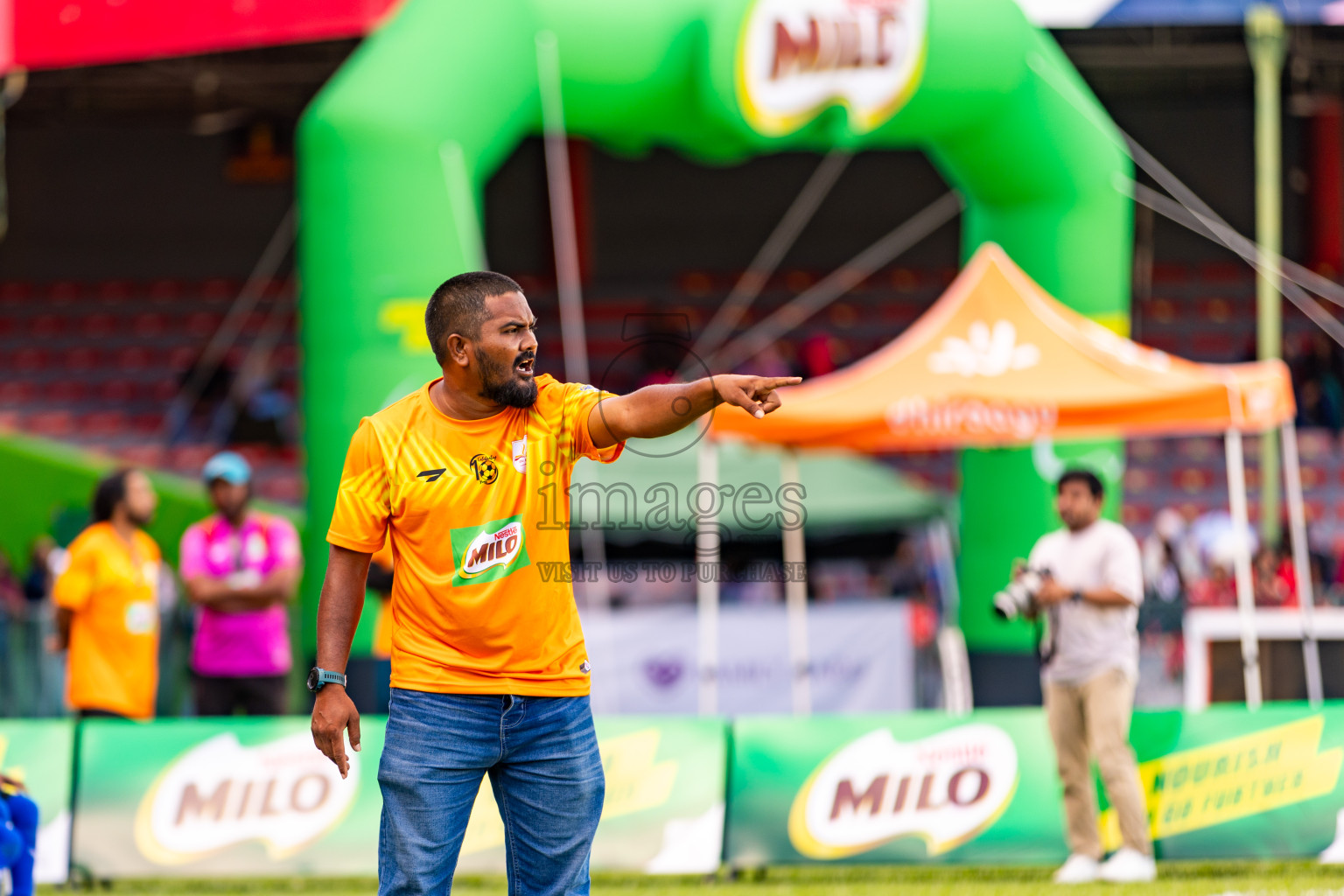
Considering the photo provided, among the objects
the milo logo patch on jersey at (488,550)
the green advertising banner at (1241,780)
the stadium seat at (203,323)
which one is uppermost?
the stadium seat at (203,323)

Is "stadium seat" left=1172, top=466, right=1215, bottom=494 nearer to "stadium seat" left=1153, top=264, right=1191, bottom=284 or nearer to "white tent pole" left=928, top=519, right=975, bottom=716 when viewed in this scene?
"stadium seat" left=1153, top=264, right=1191, bottom=284

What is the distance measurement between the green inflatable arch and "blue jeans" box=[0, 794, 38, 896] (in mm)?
4940

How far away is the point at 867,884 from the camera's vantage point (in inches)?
262

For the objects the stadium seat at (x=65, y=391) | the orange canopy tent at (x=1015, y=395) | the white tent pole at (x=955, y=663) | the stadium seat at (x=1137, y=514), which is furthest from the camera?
the stadium seat at (x=65, y=391)

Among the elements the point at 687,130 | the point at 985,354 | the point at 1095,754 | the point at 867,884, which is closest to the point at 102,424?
the point at 687,130

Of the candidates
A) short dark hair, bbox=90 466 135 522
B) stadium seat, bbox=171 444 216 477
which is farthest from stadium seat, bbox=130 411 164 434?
short dark hair, bbox=90 466 135 522

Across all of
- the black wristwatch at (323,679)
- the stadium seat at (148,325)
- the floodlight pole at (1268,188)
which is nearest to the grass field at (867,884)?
the black wristwatch at (323,679)

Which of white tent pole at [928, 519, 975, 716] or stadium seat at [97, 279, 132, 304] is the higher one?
stadium seat at [97, 279, 132, 304]

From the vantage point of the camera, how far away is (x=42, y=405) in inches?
789

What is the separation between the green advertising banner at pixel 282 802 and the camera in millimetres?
6820

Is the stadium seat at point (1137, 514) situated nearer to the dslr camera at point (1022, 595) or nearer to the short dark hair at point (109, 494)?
the dslr camera at point (1022, 595)

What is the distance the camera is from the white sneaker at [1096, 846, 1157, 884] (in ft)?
21.4

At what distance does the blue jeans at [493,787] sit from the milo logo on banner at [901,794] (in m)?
3.21

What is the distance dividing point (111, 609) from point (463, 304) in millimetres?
4336
